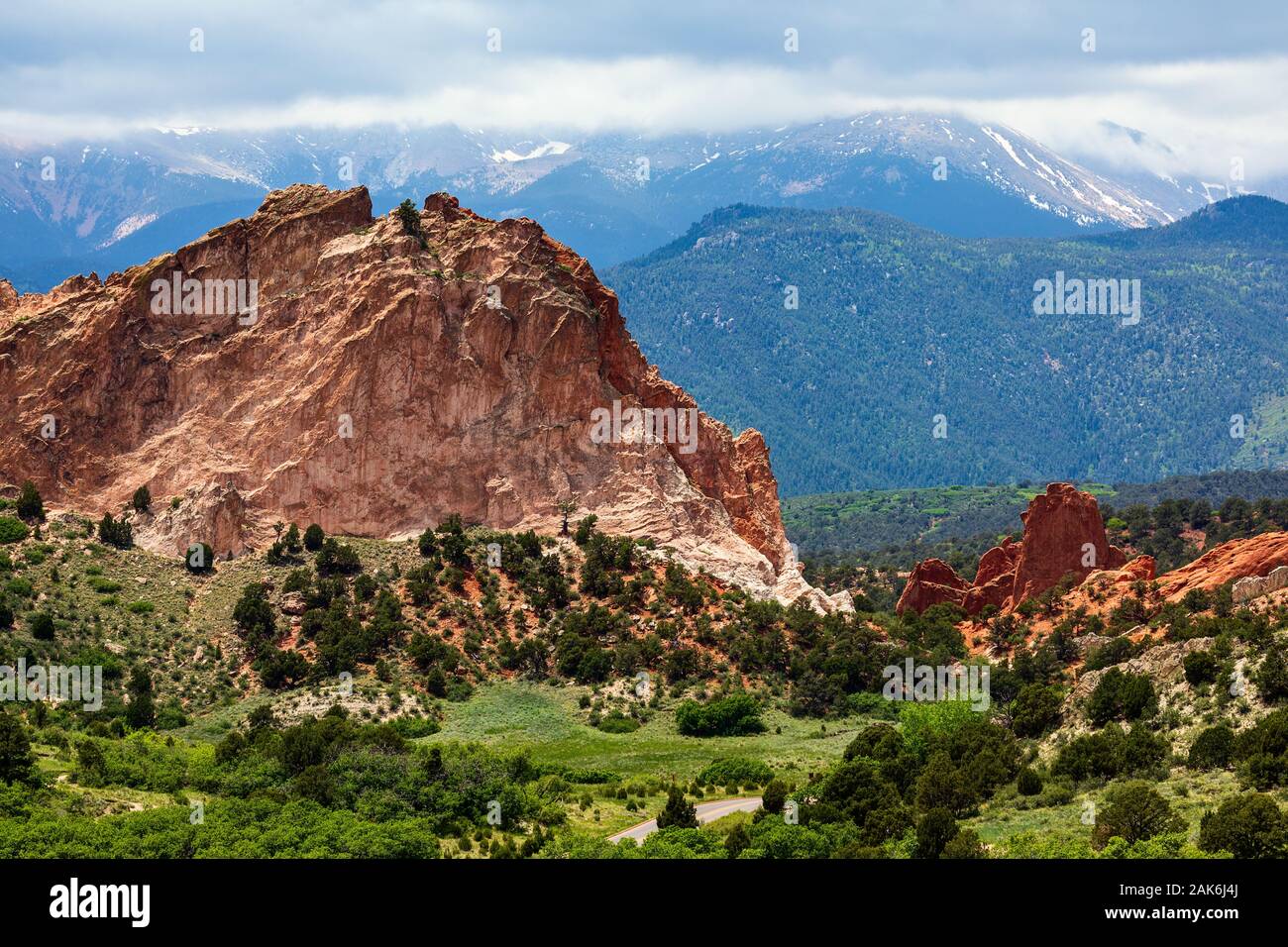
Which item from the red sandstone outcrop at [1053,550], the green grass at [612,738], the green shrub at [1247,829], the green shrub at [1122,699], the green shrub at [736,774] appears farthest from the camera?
the red sandstone outcrop at [1053,550]

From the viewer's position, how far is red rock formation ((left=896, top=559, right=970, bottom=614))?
371ft

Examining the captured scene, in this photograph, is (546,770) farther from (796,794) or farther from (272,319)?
(272,319)

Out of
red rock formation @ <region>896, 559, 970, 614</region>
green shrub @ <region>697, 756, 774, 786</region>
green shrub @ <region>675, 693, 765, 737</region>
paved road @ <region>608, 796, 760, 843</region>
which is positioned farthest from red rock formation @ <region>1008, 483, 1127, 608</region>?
paved road @ <region>608, 796, 760, 843</region>

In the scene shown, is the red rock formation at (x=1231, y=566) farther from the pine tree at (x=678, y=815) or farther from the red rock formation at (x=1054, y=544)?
the pine tree at (x=678, y=815)

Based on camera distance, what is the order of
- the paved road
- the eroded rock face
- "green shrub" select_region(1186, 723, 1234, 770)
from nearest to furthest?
"green shrub" select_region(1186, 723, 1234, 770), the paved road, the eroded rock face

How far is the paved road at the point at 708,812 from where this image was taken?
200ft

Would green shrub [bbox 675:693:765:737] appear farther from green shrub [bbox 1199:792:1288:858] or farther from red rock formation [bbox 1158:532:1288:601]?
green shrub [bbox 1199:792:1288:858]

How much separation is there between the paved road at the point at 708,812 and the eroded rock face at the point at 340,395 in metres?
27.7

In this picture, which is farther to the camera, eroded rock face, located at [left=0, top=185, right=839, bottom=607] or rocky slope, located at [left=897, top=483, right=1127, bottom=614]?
rocky slope, located at [left=897, top=483, right=1127, bottom=614]

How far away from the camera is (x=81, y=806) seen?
Answer: 5866cm

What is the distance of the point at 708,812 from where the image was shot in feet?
213

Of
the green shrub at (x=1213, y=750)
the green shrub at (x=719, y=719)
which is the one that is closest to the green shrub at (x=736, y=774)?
the green shrub at (x=719, y=719)

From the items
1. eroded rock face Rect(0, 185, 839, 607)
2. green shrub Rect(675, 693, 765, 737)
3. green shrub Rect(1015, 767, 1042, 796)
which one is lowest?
green shrub Rect(675, 693, 765, 737)

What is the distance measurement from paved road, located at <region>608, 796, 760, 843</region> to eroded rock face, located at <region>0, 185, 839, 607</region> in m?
Answer: 27.7
